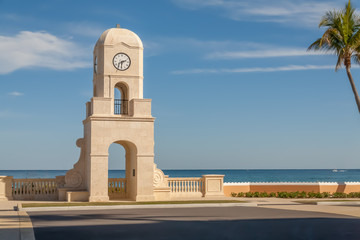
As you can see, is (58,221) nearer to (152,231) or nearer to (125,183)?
(152,231)

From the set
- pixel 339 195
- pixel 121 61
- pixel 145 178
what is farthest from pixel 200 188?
pixel 121 61

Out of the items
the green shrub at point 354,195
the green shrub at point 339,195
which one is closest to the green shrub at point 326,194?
the green shrub at point 339,195

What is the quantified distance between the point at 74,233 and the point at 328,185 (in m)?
20.2

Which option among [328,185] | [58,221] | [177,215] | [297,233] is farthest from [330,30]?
[58,221]

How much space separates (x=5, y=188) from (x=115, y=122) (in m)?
7.02

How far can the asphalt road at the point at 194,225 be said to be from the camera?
13.2 meters

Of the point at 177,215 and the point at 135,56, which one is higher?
the point at 135,56

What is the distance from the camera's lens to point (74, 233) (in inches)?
535

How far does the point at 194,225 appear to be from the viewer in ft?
50.9

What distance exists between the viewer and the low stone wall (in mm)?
29906

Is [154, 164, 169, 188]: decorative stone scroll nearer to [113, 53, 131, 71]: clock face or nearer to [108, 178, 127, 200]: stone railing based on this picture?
[108, 178, 127, 200]: stone railing

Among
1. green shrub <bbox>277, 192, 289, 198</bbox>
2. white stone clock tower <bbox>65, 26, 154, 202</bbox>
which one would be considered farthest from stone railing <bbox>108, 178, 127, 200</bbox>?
green shrub <bbox>277, 192, 289, 198</bbox>

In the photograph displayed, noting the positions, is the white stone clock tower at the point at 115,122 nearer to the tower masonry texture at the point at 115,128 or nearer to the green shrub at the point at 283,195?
the tower masonry texture at the point at 115,128

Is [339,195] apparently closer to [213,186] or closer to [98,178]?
[213,186]
